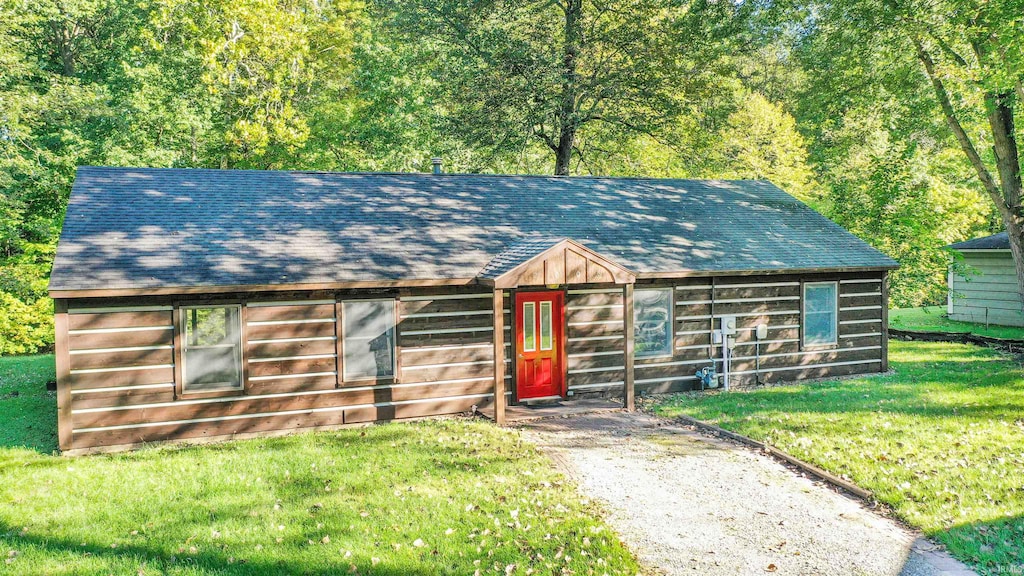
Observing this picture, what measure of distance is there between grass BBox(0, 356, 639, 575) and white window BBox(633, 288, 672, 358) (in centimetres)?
435

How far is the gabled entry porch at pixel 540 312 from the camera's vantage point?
1132 cm

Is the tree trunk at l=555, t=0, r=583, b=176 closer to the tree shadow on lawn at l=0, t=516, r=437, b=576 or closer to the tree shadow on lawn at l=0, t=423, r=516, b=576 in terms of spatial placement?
the tree shadow on lawn at l=0, t=423, r=516, b=576

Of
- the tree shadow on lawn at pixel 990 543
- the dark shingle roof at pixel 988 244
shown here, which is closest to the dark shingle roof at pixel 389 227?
the tree shadow on lawn at pixel 990 543

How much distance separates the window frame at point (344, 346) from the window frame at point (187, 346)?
4.80 ft

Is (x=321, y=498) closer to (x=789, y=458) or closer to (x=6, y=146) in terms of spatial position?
(x=789, y=458)

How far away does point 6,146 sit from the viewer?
20.3 meters

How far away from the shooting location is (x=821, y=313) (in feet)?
50.2

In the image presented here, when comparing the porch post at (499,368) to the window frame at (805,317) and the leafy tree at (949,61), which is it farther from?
the leafy tree at (949,61)

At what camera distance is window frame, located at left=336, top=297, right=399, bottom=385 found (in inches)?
452

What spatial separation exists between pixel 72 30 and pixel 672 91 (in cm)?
2140

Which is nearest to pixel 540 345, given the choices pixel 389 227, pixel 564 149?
pixel 389 227

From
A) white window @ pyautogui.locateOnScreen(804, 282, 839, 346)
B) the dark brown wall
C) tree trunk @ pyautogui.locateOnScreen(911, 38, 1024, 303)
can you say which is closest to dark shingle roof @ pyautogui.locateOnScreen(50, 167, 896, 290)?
the dark brown wall

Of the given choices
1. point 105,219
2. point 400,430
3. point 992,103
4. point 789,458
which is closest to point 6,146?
point 105,219

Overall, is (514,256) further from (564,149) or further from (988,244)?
(988,244)
